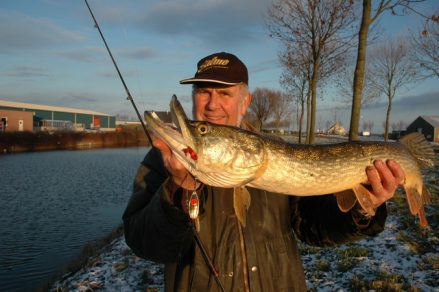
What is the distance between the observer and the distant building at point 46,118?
4335 centimetres

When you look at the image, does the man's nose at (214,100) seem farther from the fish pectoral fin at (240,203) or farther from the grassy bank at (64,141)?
the grassy bank at (64,141)

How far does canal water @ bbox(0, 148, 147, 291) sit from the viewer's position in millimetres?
7273

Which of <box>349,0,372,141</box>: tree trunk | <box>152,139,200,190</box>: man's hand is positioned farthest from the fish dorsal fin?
<box>349,0,372,141</box>: tree trunk

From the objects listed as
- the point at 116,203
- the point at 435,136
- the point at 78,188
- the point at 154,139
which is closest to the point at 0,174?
the point at 78,188

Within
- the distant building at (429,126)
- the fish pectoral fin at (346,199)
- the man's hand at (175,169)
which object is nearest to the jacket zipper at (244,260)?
the man's hand at (175,169)

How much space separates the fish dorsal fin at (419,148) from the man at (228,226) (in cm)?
46

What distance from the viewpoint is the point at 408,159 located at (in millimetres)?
2670

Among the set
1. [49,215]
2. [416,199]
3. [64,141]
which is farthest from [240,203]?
[64,141]

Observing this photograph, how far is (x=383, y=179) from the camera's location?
2.44 meters

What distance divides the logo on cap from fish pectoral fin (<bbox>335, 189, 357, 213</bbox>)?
1375mm

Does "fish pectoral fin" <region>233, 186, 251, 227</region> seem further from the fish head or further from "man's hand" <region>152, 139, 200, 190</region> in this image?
"man's hand" <region>152, 139, 200, 190</region>

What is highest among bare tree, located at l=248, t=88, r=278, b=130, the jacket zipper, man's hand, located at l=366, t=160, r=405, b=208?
bare tree, located at l=248, t=88, r=278, b=130

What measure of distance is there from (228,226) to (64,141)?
38.2 meters

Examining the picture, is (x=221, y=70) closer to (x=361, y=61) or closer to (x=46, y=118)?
(x=361, y=61)
